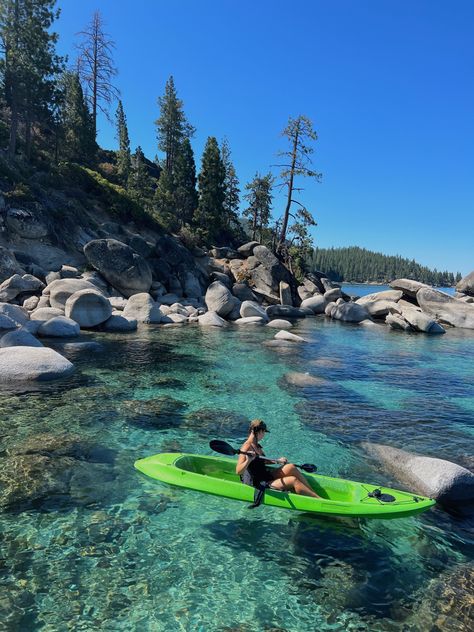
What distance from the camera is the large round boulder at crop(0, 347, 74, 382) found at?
1273 cm

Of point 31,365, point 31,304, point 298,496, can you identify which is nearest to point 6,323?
point 31,365

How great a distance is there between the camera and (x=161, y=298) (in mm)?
33281

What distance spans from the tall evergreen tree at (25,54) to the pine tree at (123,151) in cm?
1423

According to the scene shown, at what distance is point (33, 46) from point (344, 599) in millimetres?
45157

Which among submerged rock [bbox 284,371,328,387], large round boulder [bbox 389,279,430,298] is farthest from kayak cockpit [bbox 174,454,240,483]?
large round boulder [bbox 389,279,430,298]

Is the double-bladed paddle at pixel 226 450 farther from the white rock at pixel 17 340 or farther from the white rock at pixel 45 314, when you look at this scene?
the white rock at pixel 45 314

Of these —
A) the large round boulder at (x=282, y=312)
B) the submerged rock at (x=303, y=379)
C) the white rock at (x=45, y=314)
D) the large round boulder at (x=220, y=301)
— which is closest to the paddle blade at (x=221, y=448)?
the submerged rock at (x=303, y=379)

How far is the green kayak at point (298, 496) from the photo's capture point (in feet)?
20.0

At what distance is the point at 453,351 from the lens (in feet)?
75.0

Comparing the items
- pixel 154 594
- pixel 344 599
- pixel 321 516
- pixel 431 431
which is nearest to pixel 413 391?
pixel 431 431

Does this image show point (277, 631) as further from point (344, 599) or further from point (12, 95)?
point (12, 95)

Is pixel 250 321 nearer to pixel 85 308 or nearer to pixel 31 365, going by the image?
pixel 85 308

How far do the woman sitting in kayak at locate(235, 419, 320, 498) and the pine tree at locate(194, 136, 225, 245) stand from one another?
4652cm

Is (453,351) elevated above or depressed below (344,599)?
above
